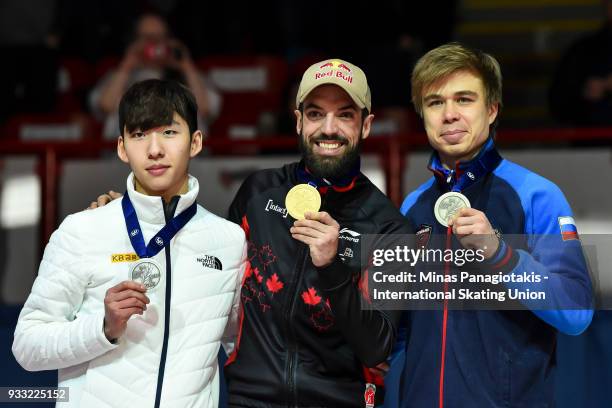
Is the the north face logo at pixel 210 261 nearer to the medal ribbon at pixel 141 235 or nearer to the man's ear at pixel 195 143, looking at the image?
the medal ribbon at pixel 141 235

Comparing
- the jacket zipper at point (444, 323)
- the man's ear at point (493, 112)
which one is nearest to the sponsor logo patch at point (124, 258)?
the jacket zipper at point (444, 323)

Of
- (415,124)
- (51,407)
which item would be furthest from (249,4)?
(51,407)

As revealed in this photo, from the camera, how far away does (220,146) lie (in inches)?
209

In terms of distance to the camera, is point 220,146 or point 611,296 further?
point 220,146

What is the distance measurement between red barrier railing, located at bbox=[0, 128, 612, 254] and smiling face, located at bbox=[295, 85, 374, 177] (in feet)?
5.95

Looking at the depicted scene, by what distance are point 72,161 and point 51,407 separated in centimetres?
215

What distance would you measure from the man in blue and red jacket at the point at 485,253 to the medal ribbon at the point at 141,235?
0.77 meters

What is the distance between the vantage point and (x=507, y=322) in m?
2.85

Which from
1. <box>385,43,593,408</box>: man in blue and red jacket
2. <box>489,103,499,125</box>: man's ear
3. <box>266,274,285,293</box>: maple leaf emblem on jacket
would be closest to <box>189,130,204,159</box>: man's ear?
<box>266,274,285,293</box>: maple leaf emblem on jacket

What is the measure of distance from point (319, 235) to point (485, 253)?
1.59 ft

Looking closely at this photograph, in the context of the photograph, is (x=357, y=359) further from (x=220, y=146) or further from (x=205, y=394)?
(x=220, y=146)

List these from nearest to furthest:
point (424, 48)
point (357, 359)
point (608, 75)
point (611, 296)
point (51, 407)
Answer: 1. point (357, 359)
2. point (611, 296)
3. point (51, 407)
4. point (608, 75)
5. point (424, 48)

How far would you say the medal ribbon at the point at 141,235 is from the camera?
281 centimetres

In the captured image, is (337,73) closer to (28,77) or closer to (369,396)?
(369,396)
